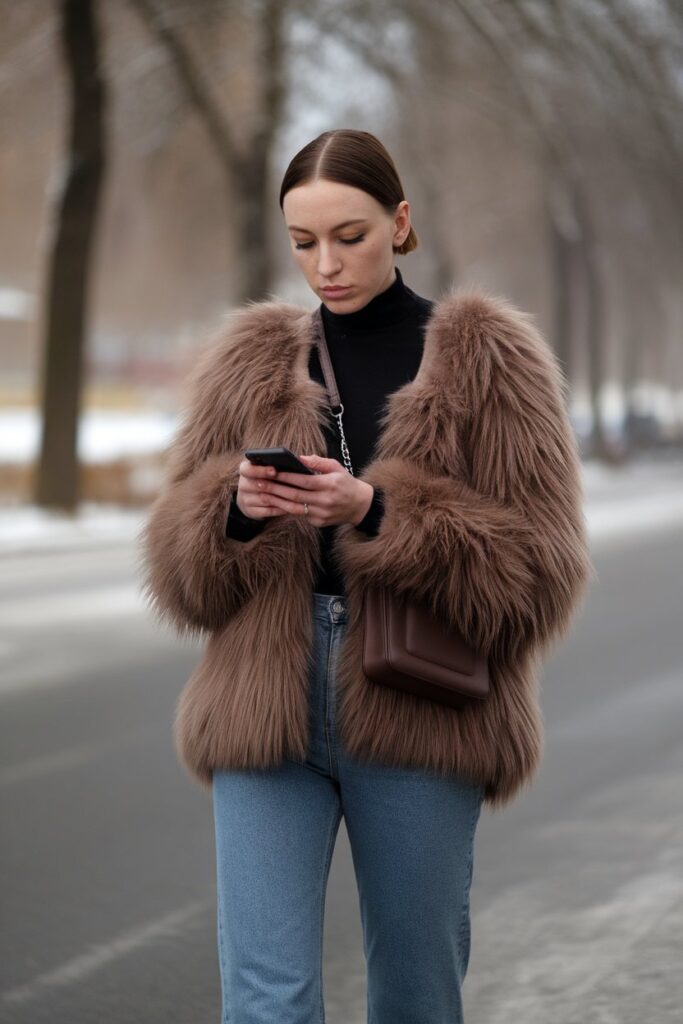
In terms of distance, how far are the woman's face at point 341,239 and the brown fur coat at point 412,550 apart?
6.3 inches

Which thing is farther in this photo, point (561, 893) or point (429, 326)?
point (561, 893)

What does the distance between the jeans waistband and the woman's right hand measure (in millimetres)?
178

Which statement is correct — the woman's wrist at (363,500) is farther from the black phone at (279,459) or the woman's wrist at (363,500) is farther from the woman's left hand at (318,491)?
the black phone at (279,459)

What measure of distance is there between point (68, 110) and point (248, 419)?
17.1 meters

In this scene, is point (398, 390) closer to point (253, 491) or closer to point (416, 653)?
point (253, 491)

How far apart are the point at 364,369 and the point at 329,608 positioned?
1.41ft

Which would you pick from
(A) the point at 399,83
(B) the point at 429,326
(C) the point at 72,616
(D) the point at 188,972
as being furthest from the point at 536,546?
(A) the point at 399,83

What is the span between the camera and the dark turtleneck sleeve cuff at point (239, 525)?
9.11 feet

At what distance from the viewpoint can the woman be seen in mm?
2619

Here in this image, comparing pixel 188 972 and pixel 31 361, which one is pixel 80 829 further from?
Answer: pixel 31 361

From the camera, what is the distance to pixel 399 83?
2066cm

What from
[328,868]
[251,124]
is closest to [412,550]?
[328,868]

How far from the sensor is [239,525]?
278 cm

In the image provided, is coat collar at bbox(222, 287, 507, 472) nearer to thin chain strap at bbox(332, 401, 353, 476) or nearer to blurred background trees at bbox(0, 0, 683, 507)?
thin chain strap at bbox(332, 401, 353, 476)
